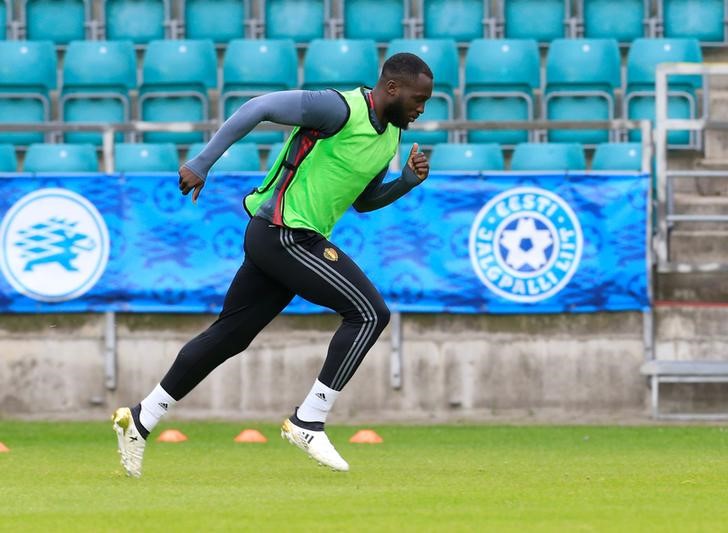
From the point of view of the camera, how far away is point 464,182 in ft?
41.3

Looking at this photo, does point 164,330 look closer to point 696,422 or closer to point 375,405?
point 375,405

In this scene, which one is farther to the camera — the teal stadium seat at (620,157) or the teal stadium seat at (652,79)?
the teal stadium seat at (652,79)

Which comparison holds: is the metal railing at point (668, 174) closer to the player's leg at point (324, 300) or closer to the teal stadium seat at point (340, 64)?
the teal stadium seat at point (340, 64)

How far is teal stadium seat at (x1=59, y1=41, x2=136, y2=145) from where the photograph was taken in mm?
14914

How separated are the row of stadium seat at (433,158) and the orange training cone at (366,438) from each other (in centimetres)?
268

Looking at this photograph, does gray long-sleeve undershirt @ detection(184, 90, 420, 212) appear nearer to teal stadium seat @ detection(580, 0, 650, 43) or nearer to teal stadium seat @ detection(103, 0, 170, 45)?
teal stadium seat @ detection(580, 0, 650, 43)

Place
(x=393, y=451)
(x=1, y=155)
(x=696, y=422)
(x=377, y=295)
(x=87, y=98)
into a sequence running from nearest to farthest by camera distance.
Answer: (x=377, y=295), (x=393, y=451), (x=696, y=422), (x=1, y=155), (x=87, y=98)

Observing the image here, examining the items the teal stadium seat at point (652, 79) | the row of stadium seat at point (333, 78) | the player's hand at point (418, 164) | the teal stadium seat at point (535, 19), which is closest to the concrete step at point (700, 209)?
the teal stadium seat at point (652, 79)

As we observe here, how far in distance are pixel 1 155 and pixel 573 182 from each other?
4.72 m

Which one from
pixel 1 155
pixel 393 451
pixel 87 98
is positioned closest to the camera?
pixel 393 451

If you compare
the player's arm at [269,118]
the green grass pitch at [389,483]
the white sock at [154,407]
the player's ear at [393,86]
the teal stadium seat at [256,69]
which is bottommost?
the green grass pitch at [389,483]

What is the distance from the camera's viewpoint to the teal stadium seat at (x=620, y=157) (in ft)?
43.4

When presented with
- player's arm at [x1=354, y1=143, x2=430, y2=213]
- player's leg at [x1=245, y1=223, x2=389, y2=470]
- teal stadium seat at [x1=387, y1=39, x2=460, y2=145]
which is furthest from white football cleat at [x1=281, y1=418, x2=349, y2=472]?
teal stadium seat at [x1=387, y1=39, x2=460, y2=145]

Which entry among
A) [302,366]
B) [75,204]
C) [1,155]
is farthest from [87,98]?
[302,366]
